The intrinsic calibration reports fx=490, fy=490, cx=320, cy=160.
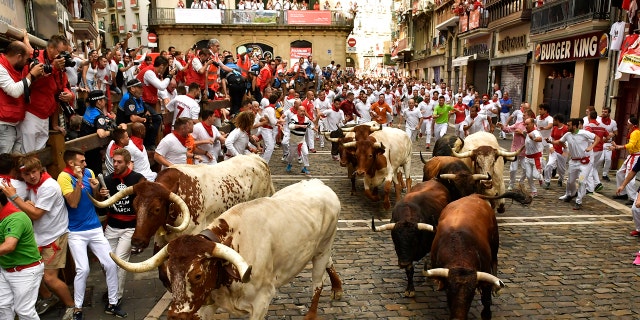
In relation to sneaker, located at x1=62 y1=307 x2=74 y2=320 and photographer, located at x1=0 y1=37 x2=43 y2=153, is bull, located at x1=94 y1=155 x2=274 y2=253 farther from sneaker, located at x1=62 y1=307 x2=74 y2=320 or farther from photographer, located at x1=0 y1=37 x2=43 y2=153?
photographer, located at x1=0 y1=37 x2=43 y2=153

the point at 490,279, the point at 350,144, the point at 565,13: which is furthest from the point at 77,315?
the point at 565,13

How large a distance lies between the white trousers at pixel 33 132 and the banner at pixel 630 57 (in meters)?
14.7

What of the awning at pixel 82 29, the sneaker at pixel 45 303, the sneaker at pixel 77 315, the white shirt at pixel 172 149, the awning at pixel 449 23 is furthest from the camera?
the awning at pixel 449 23

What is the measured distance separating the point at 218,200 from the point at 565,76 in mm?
19469

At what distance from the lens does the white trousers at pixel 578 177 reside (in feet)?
36.2

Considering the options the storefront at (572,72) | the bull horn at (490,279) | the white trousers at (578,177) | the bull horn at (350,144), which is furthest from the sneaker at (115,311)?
the storefront at (572,72)

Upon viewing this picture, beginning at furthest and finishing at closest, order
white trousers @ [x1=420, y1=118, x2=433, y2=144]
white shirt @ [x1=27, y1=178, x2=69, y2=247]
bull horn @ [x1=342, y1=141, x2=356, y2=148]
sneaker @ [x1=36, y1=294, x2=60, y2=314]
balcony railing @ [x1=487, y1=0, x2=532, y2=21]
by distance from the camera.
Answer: balcony railing @ [x1=487, y1=0, x2=532, y2=21] < white trousers @ [x1=420, y1=118, x2=433, y2=144] < bull horn @ [x1=342, y1=141, x2=356, y2=148] < sneaker @ [x1=36, y1=294, x2=60, y2=314] < white shirt @ [x1=27, y1=178, x2=69, y2=247]

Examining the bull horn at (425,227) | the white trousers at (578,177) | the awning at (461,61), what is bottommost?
the white trousers at (578,177)

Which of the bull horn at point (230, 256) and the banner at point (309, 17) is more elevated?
the banner at point (309, 17)

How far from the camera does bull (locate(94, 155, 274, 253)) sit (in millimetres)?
5448

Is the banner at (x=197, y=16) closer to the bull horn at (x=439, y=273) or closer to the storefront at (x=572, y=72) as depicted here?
the storefront at (x=572, y=72)

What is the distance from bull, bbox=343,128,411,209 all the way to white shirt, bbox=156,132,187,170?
12.0 ft

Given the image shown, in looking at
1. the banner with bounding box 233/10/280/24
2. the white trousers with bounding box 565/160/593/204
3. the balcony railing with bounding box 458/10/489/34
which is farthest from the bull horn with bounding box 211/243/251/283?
the banner with bounding box 233/10/280/24

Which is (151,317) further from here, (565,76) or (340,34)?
(340,34)
